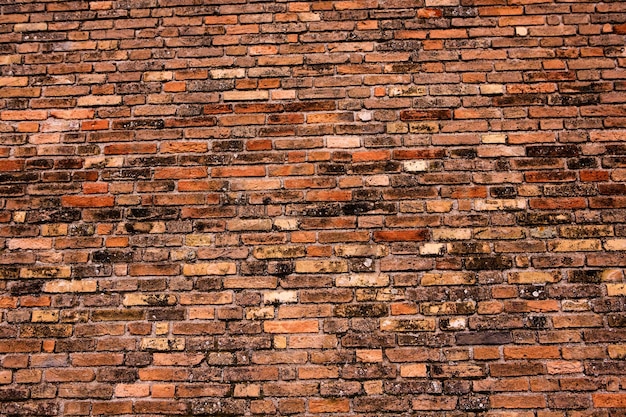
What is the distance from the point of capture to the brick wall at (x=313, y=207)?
2348 mm

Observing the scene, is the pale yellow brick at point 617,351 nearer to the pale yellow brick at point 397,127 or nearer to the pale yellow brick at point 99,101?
the pale yellow brick at point 397,127

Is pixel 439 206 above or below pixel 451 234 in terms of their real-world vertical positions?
above

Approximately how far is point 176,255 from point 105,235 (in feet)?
1.38

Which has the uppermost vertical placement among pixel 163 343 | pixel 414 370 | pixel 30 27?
pixel 30 27

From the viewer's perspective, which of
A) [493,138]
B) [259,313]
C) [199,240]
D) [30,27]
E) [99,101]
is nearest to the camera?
[259,313]

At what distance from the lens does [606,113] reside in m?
2.67

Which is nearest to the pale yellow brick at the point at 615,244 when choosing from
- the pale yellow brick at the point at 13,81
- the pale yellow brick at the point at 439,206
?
the pale yellow brick at the point at 439,206

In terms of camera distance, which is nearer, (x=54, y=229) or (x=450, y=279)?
(x=450, y=279)

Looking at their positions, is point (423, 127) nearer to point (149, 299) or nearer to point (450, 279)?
point (450, 279)

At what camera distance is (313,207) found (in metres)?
2.56

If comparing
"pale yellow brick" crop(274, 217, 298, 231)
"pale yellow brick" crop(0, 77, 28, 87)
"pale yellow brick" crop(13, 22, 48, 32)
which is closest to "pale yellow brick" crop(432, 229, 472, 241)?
"pale yellow brick" crop(274, 217, 298, 231)

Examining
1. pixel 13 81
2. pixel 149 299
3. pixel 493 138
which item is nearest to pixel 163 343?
pixel 149 299

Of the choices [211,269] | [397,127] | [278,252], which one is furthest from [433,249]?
[211,269]

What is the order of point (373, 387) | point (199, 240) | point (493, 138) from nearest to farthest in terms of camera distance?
point (373, 387) < point (199, 240) < point (493, 138)
